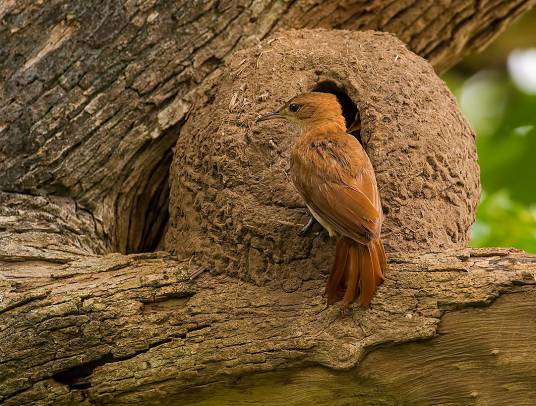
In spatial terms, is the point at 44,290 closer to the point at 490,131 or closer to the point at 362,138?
the point at 362,138

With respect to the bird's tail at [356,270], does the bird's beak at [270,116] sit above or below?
above

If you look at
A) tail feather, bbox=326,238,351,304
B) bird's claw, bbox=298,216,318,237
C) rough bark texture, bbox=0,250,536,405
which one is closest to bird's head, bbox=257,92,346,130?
bird's claw, bbox=298,216,318,237

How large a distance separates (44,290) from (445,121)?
236 cm

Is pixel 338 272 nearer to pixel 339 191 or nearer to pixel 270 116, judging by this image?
pixel 339 191

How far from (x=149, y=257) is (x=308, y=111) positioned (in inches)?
45.7

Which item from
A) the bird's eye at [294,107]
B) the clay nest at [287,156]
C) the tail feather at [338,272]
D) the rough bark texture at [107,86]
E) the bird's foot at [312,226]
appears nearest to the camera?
the tail feather at [338,272]

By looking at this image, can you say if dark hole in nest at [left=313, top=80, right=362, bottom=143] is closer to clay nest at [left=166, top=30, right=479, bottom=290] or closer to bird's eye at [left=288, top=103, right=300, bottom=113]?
clay nest at [left=166, top=30, right=479, bottom=290]

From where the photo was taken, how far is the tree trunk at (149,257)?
→ 4746 millimetres

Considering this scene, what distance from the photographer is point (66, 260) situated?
564cm

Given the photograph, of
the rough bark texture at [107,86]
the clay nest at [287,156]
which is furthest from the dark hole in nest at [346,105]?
the rough bark texture at [107,86]

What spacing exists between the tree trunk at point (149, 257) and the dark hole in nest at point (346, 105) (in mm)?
624

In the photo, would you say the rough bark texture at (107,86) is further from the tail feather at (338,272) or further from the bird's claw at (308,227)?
the tail feather at (338,272)

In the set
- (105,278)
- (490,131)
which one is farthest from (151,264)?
(490,131)

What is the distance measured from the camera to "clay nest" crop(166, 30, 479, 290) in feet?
17.9
